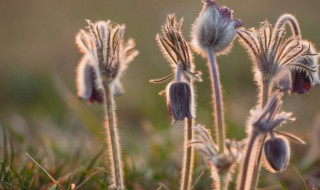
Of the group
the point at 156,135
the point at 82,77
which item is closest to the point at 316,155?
the point at 156,135

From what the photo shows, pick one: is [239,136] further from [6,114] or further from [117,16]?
[117,16]

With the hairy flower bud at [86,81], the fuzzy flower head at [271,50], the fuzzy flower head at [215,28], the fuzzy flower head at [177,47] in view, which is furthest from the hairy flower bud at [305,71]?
the hairy flower bud at [86,81]

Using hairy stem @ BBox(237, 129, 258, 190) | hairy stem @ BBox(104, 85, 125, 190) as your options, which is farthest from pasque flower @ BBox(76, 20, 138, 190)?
hairy stem @ BBox(237, 129, 258, 190)

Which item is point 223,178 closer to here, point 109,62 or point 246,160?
point 246,160

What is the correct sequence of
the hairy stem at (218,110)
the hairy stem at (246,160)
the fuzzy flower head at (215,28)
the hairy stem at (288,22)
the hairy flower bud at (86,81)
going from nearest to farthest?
the hairy stem at (246,160)
the hairy stem at (218,110)
the fuzzy flower head at (215,28)
the hairy stem at (288,22)
the hairy flower bud at (86,81)

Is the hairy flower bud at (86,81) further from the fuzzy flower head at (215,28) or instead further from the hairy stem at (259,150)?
the hairy stem at (259,150)

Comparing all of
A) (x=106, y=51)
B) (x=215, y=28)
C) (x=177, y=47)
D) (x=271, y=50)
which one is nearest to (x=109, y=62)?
(x=106, y=51)

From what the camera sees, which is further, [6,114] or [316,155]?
[6,114]

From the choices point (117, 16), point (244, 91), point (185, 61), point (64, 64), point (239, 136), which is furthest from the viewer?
point (117, 16)
